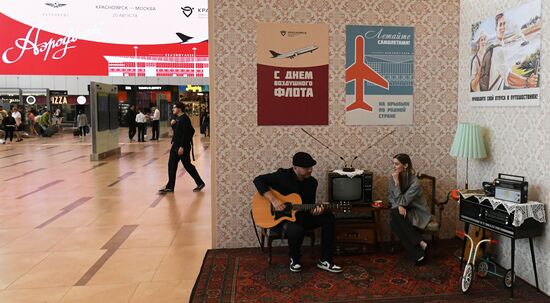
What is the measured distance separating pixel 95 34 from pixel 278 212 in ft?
24.9

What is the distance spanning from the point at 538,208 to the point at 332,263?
1822mm

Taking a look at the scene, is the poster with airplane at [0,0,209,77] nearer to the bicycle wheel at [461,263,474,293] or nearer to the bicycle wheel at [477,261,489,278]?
the bicycle wheel at [477,261,489,278]

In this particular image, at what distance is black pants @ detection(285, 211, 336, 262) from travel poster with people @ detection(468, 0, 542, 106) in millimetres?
1993

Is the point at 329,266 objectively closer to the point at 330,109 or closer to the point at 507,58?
the point at 330,109

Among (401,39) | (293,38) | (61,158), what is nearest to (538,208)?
(401,39)

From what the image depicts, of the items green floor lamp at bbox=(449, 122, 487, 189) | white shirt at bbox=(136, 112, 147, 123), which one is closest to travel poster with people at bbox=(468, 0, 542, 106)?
green floor lamp at bbox=(449, 122, 487, 189)

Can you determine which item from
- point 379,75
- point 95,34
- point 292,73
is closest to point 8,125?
point 95,34

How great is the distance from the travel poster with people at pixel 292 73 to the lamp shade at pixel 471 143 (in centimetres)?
143

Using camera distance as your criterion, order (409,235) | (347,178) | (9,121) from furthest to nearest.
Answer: (9,121)
(347,178)
(409,235)

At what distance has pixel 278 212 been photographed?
4.54 metres

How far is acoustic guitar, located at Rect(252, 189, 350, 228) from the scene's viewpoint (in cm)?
452

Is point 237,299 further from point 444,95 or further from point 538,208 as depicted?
point 444,95

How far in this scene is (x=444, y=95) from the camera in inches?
210

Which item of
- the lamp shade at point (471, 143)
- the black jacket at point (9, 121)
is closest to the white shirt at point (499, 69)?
the lamp shade at point (471, 143)
